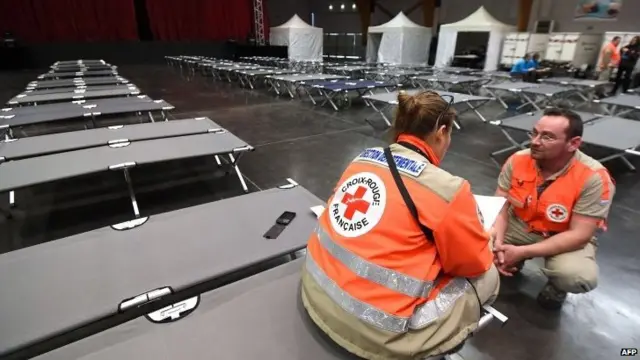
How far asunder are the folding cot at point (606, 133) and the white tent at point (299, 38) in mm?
10149

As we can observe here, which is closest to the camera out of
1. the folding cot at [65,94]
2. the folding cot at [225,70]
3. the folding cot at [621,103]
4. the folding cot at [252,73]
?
the folding cot at [65,94]

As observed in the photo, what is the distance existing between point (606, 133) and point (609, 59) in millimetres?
6955

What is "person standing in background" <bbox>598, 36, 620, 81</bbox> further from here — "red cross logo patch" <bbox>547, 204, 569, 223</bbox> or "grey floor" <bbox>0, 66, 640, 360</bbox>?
"red cross logo patch" <bbox>547, 204, 569, 223</bbox>

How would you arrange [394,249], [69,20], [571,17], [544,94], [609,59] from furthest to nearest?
[69,20] < [571,17] < [609,59] < [544,94] < [394,249]

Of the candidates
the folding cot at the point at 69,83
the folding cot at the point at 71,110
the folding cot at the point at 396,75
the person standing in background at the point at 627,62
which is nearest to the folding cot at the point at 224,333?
the folding cot at the point at 71,110

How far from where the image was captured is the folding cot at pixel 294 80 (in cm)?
614

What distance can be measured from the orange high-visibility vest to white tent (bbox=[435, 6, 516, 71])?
36.9 feet

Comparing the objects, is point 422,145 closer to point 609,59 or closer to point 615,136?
point 615,136

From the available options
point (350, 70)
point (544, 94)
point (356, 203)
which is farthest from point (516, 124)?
point (350, 70)

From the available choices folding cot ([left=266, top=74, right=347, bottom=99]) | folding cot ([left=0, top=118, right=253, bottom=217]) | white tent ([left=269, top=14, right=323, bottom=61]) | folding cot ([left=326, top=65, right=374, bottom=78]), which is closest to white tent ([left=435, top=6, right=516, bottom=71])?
folding cot ([left=326, top=65, right=374, bottom=78])

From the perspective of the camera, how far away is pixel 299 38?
1242cm

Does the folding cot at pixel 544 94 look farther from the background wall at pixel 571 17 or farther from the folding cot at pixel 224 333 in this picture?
the folding cot at pixel 224 333

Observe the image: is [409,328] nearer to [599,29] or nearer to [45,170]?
[45,170]

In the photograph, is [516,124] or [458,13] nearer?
[516,124]
